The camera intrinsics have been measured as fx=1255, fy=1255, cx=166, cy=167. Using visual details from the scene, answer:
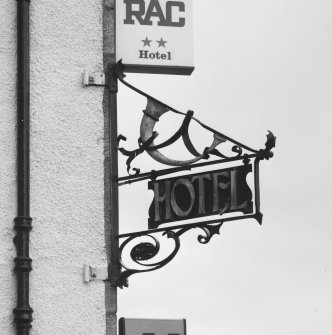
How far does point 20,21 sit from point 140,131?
1.36 meters

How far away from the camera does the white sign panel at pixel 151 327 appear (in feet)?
31.7

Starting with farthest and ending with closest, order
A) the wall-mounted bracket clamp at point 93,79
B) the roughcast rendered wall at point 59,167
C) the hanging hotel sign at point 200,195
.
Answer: the wall-mounted bracket clamp at point 93,79 < the hanging hotel sign at point 200,195 < the roughcast rendered wall at point 59,167

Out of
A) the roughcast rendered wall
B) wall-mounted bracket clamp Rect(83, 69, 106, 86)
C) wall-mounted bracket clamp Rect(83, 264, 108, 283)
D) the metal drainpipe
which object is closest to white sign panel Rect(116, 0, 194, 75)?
the roughcast rendered wall

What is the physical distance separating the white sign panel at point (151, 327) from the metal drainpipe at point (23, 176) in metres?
0.77

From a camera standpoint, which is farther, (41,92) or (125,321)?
(41,92)

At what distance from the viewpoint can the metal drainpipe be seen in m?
9.80

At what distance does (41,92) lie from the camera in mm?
10484

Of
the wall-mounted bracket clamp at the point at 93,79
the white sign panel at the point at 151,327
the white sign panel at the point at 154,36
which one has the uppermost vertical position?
the white sign panel at the point at 154,36

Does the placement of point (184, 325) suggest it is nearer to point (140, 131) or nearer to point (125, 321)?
point (125, 321)

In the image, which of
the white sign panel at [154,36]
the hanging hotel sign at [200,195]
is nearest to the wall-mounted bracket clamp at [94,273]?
the hanging hotel sign at [200,195]

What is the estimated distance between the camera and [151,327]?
9.67 m

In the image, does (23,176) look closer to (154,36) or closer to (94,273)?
(94,273)

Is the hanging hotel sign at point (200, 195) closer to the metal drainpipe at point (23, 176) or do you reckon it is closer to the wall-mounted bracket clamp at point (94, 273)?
the wall-mounted bracket clamp at point (94, 273)

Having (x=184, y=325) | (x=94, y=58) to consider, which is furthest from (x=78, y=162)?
(x=184, y=325)
